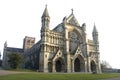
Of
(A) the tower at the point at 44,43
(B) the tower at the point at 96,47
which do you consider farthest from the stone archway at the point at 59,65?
(B) the tower at the point at 96,47

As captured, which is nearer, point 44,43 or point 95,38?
point 44,43

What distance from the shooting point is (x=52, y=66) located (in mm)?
55281

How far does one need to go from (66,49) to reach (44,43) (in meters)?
8.42

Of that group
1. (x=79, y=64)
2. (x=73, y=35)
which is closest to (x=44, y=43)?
(x=73, y=35)

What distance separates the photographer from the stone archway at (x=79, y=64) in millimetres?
62781

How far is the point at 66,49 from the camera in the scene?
60.1 meters

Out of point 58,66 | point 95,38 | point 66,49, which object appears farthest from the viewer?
point 95,38

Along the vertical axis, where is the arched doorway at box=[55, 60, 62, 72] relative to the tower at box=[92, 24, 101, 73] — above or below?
below

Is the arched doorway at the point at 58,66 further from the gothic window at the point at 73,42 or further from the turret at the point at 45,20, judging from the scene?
the turret at the point at 45,20

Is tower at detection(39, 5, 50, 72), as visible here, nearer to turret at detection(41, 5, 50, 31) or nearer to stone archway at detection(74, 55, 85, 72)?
turret at detection(41, 5, 50, 31)

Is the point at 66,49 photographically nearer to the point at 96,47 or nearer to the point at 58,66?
the point at 58,66

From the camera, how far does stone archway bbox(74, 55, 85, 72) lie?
206ft

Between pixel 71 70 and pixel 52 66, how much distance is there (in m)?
7.30

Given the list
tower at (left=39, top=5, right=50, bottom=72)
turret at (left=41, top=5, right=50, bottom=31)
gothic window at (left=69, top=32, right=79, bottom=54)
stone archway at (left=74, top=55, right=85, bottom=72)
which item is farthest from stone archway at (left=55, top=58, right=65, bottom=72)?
turret at (left=41, top=5, right=50, bottom=31)
